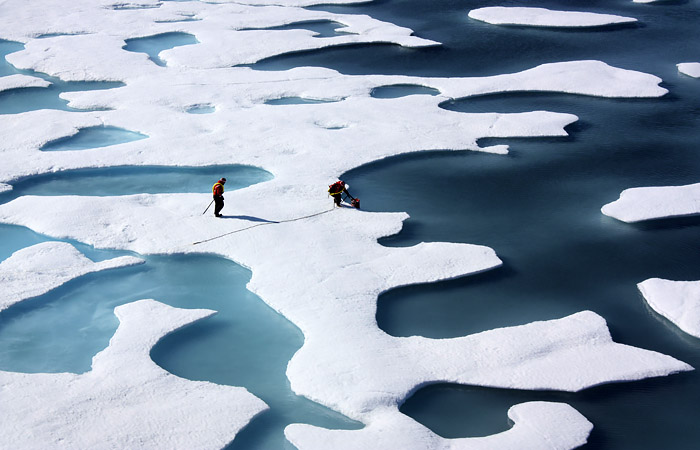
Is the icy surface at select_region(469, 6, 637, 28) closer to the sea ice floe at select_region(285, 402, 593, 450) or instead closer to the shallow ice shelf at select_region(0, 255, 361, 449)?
the shallow ice shelf at select_region(0, 255, 361, 449)

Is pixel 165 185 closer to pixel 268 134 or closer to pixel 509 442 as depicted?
pixel 268 134

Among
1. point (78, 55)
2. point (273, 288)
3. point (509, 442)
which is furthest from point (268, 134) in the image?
point (509, 442)

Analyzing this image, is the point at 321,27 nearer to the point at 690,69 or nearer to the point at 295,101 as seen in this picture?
the point at 295,101

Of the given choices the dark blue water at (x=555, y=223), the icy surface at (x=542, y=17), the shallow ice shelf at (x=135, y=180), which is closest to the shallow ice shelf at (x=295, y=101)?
the dark blue water at (x=555, y=223)

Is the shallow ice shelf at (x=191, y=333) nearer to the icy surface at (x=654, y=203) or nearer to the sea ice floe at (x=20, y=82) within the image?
the icy surface at (x=654, y=203)

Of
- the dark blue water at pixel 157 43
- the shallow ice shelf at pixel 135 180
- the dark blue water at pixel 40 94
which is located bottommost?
the shallow ice shelf at pixel 135 180

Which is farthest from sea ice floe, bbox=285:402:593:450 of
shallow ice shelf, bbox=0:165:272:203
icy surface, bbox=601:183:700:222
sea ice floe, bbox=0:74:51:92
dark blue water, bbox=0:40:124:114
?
sea ice floe, bbox=0:74:51:92

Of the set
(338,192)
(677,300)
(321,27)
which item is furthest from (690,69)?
(338,192)

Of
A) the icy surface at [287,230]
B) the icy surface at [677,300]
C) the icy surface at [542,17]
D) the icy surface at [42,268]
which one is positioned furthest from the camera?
the icy surface at [542,17]
